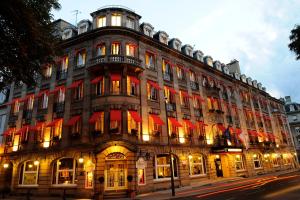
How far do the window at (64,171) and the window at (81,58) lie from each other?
10.6m

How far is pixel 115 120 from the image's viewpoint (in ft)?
68.5

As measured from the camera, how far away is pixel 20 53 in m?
11.4

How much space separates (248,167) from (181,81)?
17636 millimetres

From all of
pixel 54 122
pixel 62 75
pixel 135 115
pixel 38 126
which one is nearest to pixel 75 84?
pixel 62 75

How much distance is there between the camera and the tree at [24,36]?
33.4ft

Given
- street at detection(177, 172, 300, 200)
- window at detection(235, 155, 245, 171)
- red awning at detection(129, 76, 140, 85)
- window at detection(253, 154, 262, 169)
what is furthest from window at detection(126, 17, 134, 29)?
window at detection(253, 154, 262, 169)

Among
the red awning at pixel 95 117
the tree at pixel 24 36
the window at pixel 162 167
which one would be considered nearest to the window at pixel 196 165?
the window at pixel 162 167

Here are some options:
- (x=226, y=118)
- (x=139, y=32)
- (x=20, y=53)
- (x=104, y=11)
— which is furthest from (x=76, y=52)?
(x=226, y=118)

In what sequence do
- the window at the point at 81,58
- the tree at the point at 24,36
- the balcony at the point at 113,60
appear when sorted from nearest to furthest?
1. the tree at the point at 24,36
2. the balcony at the point at 113,60
3. the window at the point at 81,58

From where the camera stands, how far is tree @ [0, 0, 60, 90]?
33.4 feet

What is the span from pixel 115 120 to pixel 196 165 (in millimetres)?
12476

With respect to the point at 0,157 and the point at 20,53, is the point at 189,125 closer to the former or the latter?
the point at 20,53

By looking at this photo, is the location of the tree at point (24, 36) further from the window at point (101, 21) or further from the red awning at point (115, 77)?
the window at point (101, 21)

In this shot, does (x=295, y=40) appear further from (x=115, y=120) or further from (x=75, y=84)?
(x=75, y=84)
